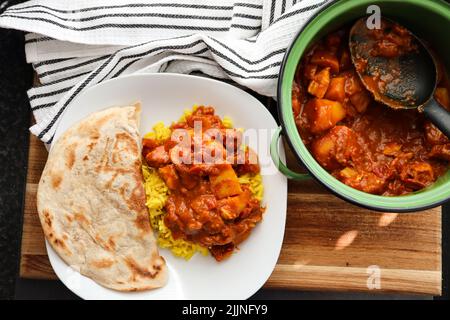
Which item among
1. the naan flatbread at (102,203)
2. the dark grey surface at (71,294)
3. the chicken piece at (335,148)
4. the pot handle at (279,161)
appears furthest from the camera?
the dark grey surface at (71,294)

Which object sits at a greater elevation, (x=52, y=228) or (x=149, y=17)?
(x=149, y=17)

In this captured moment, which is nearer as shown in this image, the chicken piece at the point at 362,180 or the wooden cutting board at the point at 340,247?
the chicken piece at the point at 362,180

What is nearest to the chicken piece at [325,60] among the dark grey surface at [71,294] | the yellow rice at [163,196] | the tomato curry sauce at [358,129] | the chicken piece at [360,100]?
the tomato curry sauce at [358,129]

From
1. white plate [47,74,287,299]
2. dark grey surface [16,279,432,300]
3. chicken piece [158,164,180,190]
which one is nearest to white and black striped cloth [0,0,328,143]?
white plate [47,74,287,299]

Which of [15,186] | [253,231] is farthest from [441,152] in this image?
[15,186]

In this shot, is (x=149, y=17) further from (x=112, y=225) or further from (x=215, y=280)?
(x=215, y=280)

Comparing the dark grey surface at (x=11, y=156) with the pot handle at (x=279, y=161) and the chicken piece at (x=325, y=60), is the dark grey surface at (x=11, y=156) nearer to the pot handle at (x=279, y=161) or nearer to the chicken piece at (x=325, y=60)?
the pot handle at (x=279, y=161)
